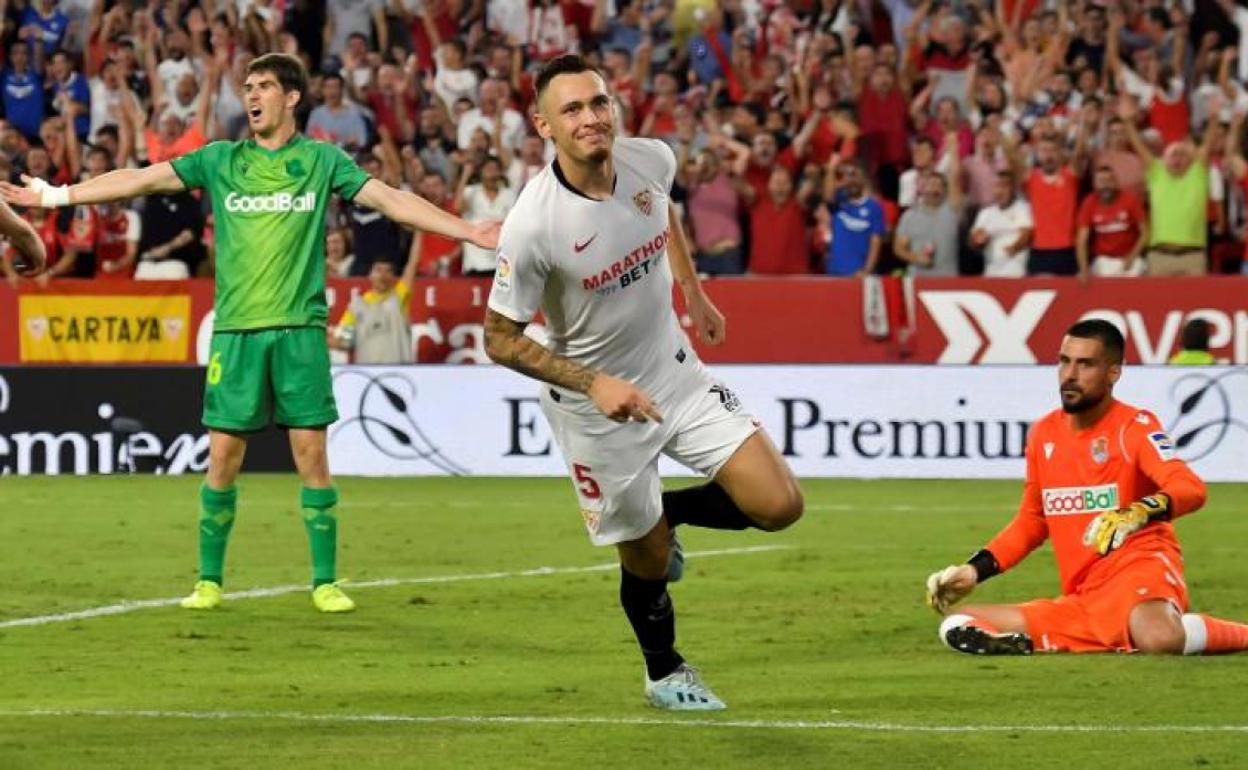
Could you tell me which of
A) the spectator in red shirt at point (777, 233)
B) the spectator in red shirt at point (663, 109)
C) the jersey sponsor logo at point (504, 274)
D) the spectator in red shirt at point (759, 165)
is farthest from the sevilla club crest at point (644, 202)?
the spectator in red shirt at point (663, 109)

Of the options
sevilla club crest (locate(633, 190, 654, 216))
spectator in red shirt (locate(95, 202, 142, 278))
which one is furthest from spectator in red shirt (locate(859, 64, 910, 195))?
sevilla club crest (locate(633, 190, 654, 216))

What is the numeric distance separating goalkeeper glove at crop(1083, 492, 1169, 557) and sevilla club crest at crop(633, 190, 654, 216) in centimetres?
201

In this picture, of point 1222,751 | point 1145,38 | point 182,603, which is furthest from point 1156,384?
point 1222,751

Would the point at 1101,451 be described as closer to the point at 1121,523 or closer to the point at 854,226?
the point at 1121,523

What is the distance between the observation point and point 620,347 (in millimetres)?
8758

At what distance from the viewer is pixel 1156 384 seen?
2003 cm

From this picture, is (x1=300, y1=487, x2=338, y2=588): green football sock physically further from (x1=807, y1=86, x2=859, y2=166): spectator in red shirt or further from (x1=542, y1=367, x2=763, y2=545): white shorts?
(x1=807, y1=86, x2=859, y2=166): spectator in red shirt

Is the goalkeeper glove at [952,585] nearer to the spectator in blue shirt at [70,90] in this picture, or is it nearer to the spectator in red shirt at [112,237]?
the spectator in red shirt at [112,237]

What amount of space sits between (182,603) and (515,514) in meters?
5.65

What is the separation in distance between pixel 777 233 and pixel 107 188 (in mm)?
11794

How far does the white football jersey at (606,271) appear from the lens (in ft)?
27.4

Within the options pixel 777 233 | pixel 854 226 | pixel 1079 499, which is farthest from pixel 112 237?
pixel 1079 499

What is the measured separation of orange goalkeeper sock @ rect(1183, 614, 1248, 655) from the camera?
9.95 meters

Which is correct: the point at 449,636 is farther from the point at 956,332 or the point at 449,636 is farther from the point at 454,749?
the point at 956,332
